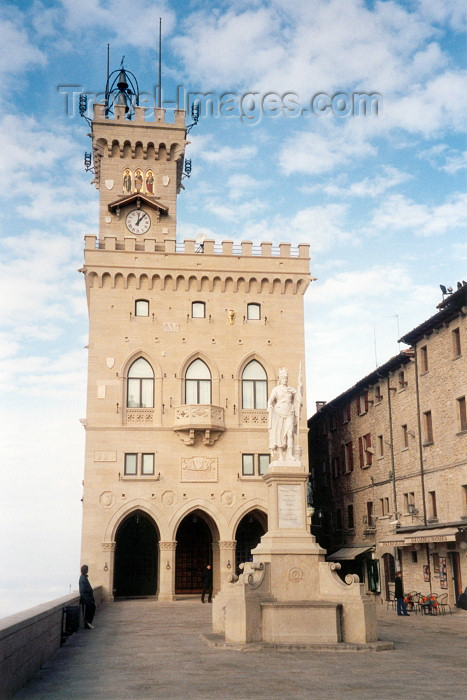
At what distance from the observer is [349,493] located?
1793 inches

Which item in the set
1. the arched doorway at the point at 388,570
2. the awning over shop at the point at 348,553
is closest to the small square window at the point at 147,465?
the awning over shop at the point at 348,553

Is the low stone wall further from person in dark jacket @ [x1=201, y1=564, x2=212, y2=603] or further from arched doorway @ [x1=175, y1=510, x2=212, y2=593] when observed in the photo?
arched doorway @ [x1=175, y1=510, x2=212, y2=593]

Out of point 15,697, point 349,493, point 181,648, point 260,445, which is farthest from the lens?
point 349,493

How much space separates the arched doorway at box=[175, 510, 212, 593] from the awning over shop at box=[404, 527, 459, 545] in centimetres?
1300

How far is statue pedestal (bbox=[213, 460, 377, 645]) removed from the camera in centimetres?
1727

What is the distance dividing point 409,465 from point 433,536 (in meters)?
6.40

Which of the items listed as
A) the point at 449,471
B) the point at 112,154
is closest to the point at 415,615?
the point at 449,471

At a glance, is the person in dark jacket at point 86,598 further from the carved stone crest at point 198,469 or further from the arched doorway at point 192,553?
the arched doorway at point 192,553

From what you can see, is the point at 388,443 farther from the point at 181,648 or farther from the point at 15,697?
the point at 15,697

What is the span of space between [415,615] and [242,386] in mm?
15549

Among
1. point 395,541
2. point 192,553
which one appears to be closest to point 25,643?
point 395,541

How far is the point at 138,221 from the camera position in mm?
45812

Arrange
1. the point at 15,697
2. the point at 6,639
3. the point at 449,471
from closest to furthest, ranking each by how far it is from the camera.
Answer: the point at 6,639 < the point at 15,697 < the point at 449,471

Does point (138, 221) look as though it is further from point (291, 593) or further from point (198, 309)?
point (291, 593)
